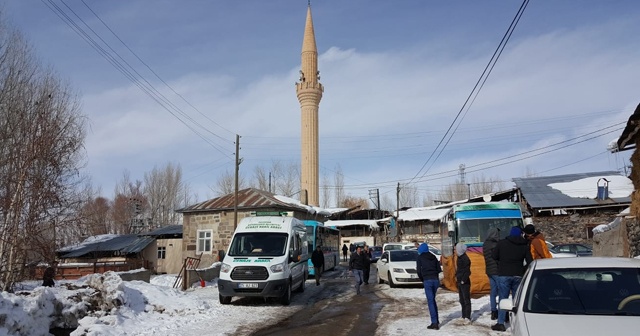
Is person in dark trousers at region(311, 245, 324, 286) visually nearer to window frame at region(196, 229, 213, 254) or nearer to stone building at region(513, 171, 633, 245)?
window frame at region(196, 229, 213, 254)

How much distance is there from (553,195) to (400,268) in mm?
22377

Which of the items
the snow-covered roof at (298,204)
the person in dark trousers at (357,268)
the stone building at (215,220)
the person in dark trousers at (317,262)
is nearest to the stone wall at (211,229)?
the stone building at (215,220)

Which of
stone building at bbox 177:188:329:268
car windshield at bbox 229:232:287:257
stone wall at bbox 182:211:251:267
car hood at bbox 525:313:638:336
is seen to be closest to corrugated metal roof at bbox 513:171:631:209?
stone building at bbox 177:188:329:268

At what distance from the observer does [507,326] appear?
30.8 ft

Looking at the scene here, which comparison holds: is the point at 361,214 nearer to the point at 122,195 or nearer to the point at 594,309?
the point at 122,195

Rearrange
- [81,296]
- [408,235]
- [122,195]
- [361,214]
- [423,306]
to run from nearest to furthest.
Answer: [81,296]
[423,306]
[408,235]
[361,214]
[122,195]

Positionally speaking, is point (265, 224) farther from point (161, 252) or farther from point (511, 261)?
point (161, 252)

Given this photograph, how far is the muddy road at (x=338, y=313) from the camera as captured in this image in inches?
402

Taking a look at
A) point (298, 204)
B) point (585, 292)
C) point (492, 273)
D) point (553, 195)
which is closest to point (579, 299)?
point (585, 292)

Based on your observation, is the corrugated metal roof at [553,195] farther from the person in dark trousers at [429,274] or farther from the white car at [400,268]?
the person in dark trousers at [429,274]

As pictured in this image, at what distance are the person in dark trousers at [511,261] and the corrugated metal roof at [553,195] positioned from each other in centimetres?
2770

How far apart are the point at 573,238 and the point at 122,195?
63674 millimetres

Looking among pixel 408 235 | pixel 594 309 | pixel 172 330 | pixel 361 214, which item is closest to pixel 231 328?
pixel 172 330

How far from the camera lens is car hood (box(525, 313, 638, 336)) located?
4.38 metres
